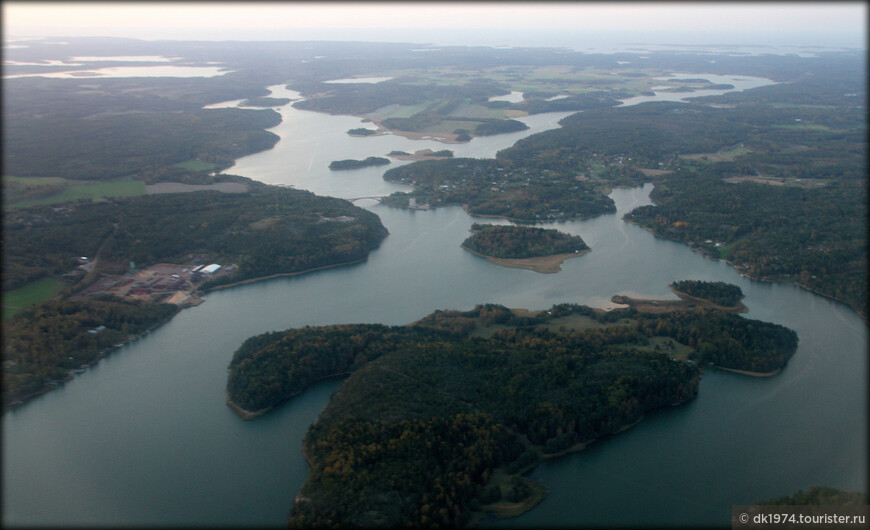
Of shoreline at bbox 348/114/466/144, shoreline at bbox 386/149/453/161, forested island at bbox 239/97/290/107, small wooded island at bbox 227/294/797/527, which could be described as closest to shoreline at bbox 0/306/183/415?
small wooded island at bbox 227/294/797/527

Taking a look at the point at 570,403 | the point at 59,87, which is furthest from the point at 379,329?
the point at 59,87

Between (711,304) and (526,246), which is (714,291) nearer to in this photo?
(711,304)

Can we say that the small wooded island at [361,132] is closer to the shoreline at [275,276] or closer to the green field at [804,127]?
the shoreline at [275,276]

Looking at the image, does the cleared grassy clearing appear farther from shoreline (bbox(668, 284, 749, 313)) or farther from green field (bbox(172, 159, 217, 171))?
green field (bbox(172, 159, 217, 171))

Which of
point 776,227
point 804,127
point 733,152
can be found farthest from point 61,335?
point 804,127

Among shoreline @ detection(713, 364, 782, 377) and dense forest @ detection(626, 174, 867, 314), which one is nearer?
shoreline @ detection(713, 364, 782, 377)

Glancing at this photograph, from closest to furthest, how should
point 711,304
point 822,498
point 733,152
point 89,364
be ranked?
1. point 822,498
2. point 89,364
3. point 711,304
4. point 733,152

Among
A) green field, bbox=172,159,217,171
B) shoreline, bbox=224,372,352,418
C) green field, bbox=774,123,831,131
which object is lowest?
shoreline, bbox=224,372,352,418
